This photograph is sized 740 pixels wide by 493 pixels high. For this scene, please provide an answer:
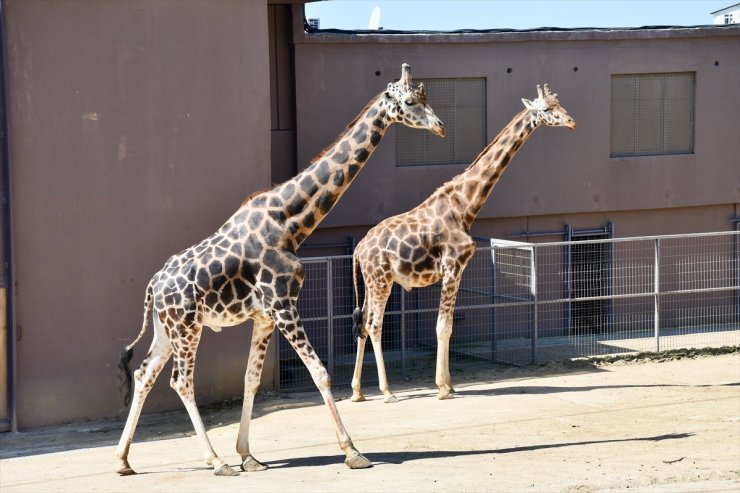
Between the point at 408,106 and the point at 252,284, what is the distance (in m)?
2.29

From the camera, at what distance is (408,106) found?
10969 millimetres

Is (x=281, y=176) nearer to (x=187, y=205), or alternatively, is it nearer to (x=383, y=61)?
(x=383, y=61)

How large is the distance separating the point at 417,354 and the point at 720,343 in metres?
4.57

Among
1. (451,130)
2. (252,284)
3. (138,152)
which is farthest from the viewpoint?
(451,130)

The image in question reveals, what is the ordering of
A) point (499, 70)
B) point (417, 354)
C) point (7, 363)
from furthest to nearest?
point (499, 70), point (417, 354), point (7, 363)

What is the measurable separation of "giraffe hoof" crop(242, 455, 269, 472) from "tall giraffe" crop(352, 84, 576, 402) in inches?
124

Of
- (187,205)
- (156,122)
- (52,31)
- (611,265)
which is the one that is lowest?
(611,265)

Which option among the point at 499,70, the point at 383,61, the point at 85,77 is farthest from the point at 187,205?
the point at 499,70

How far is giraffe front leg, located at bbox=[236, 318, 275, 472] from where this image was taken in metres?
10.3

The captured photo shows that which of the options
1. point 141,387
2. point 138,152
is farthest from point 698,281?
point 141,387

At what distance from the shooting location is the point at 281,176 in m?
16.5

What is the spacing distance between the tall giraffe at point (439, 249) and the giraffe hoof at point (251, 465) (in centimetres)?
314

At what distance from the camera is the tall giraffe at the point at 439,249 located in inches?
528

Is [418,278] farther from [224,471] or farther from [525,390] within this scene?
[224,471]
